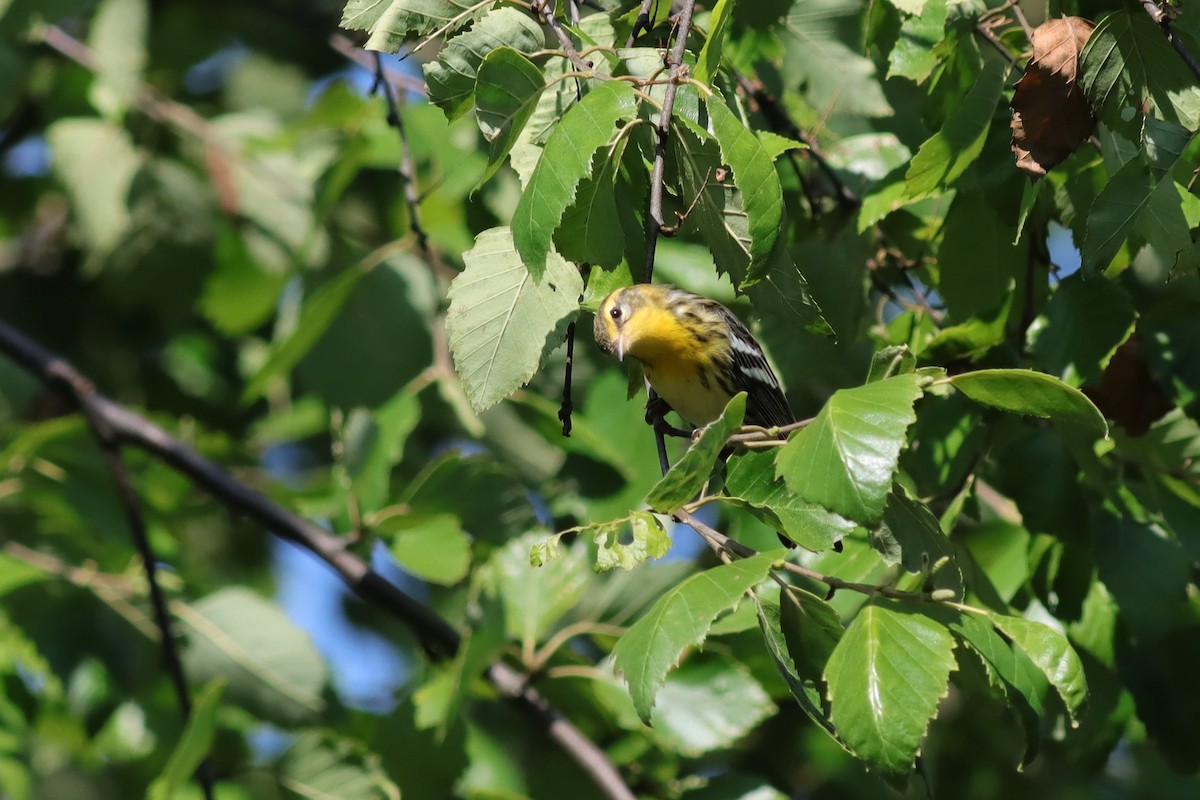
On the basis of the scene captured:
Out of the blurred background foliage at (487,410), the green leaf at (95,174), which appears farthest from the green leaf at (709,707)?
the green leaf at (95,174)

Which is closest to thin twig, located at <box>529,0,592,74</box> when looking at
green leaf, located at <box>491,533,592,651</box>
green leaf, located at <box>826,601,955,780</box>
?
green leaf, located at <box>826,601,955,780</box>

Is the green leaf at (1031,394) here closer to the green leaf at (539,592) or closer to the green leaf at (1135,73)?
the green leaf at (1135,73)

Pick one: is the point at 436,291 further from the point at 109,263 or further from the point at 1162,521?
the point at 1162,521

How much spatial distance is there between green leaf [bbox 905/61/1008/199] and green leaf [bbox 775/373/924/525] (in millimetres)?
727

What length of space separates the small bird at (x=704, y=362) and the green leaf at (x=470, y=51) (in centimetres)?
126

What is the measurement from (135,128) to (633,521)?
459 centimetres

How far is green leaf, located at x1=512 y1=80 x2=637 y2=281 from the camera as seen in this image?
6.23 feet

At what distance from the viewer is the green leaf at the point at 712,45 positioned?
1966mm

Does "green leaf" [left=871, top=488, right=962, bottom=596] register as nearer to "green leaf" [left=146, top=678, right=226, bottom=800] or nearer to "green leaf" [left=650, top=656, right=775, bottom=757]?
"green leaf" [left=650, top=656, right=775, bottom=757]

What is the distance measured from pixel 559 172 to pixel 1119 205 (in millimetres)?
888

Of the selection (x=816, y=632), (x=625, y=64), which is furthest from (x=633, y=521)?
(x=625, y=64)

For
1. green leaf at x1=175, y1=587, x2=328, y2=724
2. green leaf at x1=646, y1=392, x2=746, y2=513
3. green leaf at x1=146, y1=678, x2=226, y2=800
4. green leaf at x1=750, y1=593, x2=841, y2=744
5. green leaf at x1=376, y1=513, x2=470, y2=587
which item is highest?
green leaf at x1=646, y1=392, x2=746, y2=513

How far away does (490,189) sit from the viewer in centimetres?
383

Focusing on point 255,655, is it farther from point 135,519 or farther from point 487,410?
point 487,410
